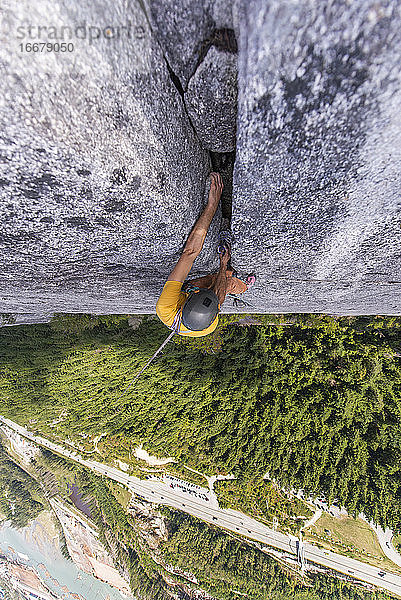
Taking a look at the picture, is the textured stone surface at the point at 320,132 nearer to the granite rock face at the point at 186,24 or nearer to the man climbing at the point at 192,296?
the granite rock face at the point at 186,24

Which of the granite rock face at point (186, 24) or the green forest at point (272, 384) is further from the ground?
the granite rock face at point (186, 24)

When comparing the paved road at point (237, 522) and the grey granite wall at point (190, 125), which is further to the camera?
the paved road at point (237, 522)

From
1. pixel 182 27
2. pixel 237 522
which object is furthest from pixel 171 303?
pixel 237 522

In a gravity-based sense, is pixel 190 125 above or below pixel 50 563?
→ above

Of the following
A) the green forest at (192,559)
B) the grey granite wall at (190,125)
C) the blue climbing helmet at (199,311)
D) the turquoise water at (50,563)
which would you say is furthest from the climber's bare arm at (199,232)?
the turquoise water at (50,563)

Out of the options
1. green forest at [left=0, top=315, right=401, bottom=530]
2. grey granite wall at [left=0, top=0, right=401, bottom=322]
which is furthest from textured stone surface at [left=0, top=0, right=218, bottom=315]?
green forest at [left=0, top=315, right=401, bottom=530]

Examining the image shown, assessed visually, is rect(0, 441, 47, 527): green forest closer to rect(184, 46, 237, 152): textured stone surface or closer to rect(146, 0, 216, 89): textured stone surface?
rect(184, 46, 237, 152): textured stone surface

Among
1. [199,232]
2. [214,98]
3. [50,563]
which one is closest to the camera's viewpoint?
[214,98]

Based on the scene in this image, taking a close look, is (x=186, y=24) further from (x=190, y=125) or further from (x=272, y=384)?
(x=272, y=384)
